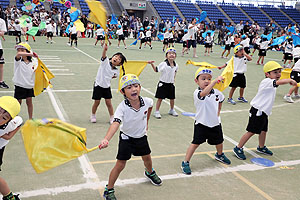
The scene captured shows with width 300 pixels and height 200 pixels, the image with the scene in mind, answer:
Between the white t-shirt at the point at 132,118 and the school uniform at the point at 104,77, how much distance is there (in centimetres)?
285

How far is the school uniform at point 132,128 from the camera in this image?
3855 mm

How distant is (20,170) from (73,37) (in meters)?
18.5

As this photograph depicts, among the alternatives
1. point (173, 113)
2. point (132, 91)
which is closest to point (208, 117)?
Result: point (132, 91)

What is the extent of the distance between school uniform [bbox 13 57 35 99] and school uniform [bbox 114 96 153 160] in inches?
129

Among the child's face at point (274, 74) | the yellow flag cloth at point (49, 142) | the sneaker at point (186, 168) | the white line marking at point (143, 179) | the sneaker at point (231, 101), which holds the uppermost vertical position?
the child's face at point (274, 74)

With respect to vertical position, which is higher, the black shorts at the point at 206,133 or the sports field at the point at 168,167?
the black shorts at the point at 206,133

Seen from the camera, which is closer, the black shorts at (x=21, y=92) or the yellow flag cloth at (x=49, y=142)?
the yellow flag cloth at (x=49, y=142)

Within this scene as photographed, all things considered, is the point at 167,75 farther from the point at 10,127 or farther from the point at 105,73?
the point at 10,127

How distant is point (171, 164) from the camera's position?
510cm

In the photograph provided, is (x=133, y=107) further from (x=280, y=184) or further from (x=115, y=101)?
(x=115, y=101)

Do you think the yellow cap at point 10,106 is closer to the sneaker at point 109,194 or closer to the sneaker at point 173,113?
the sneaker at point 109,194

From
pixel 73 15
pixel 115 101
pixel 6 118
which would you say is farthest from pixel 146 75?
pixel 6 118

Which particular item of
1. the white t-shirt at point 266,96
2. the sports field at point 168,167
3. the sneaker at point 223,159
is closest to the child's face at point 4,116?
the sports field at point 168,167

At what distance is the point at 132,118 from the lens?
3.87 m
